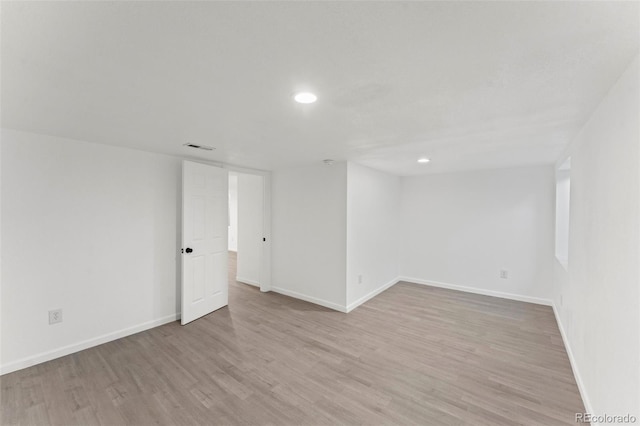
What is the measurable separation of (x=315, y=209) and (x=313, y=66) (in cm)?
298

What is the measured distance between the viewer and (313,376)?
2324mm

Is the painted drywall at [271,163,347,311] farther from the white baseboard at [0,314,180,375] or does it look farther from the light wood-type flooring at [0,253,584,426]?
the white baseboard at [0,314,180,375]

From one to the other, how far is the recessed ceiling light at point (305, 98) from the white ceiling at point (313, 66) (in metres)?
0.06

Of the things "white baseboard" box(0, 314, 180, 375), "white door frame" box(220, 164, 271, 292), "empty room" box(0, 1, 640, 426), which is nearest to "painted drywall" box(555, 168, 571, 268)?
"empty room" box(0, 1, 640, 426)

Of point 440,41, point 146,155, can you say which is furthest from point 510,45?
point 146,155

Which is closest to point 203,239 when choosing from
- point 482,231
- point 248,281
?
point 248,281

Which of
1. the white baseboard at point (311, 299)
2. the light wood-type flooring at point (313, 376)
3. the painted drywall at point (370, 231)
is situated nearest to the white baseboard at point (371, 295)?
the painted drywall at point (370, 231)

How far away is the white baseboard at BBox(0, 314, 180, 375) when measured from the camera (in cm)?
238

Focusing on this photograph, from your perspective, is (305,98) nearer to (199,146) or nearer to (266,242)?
(199,146)

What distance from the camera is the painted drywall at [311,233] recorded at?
3.91m

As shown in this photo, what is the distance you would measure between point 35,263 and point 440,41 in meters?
3.76

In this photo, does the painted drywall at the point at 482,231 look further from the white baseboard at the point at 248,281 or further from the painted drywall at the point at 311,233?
the white baseboard at the point at 248,281

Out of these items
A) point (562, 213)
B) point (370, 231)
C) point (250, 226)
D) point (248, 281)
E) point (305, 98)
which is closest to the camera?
point (305, 98)

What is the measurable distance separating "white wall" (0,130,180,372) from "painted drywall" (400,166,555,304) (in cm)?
438
